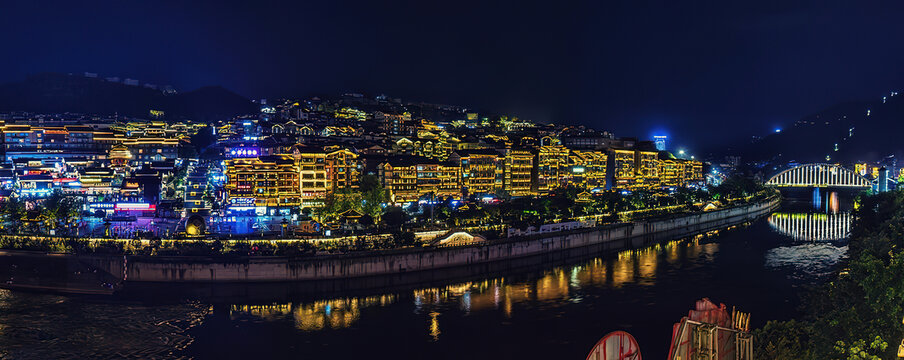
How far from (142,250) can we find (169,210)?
16775 millimetres

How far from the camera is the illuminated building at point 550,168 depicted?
6419 cm

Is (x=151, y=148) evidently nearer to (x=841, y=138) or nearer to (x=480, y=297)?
(x=480, y=297)

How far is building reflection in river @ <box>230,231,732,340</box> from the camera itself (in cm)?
2264

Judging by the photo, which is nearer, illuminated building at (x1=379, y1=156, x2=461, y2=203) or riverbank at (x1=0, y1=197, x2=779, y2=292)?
riverbank at (x1=0, y1=197, x2=779, y2=292)

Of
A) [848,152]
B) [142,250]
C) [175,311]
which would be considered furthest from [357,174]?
[848,152]

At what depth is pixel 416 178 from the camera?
5241cm

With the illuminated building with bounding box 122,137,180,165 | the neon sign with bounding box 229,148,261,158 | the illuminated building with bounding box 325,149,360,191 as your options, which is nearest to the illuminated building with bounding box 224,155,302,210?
the illuminated building with bounding box 325,149,360,191

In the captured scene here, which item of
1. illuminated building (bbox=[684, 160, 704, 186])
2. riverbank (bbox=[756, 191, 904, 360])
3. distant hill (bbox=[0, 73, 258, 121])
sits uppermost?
distant hill (bbox=[0, 73, 258, 121])

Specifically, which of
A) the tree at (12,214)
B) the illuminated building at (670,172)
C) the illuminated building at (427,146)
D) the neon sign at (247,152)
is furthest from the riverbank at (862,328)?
the illuminated building at (670,172)

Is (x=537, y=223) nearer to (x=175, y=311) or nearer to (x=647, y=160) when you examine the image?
(x=175, y=311)

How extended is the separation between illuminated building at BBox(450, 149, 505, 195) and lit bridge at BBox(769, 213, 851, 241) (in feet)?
75.6

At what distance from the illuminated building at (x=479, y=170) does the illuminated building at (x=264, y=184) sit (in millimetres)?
14152

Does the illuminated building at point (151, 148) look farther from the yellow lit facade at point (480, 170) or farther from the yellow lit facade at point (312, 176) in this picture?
the yellow lit facade at point (480, 170)

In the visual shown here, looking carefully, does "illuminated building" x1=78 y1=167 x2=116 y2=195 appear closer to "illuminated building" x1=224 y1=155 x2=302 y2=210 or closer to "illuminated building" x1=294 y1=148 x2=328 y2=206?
"illuminated building" x1=224 y1=155 x2=302 y2=210
